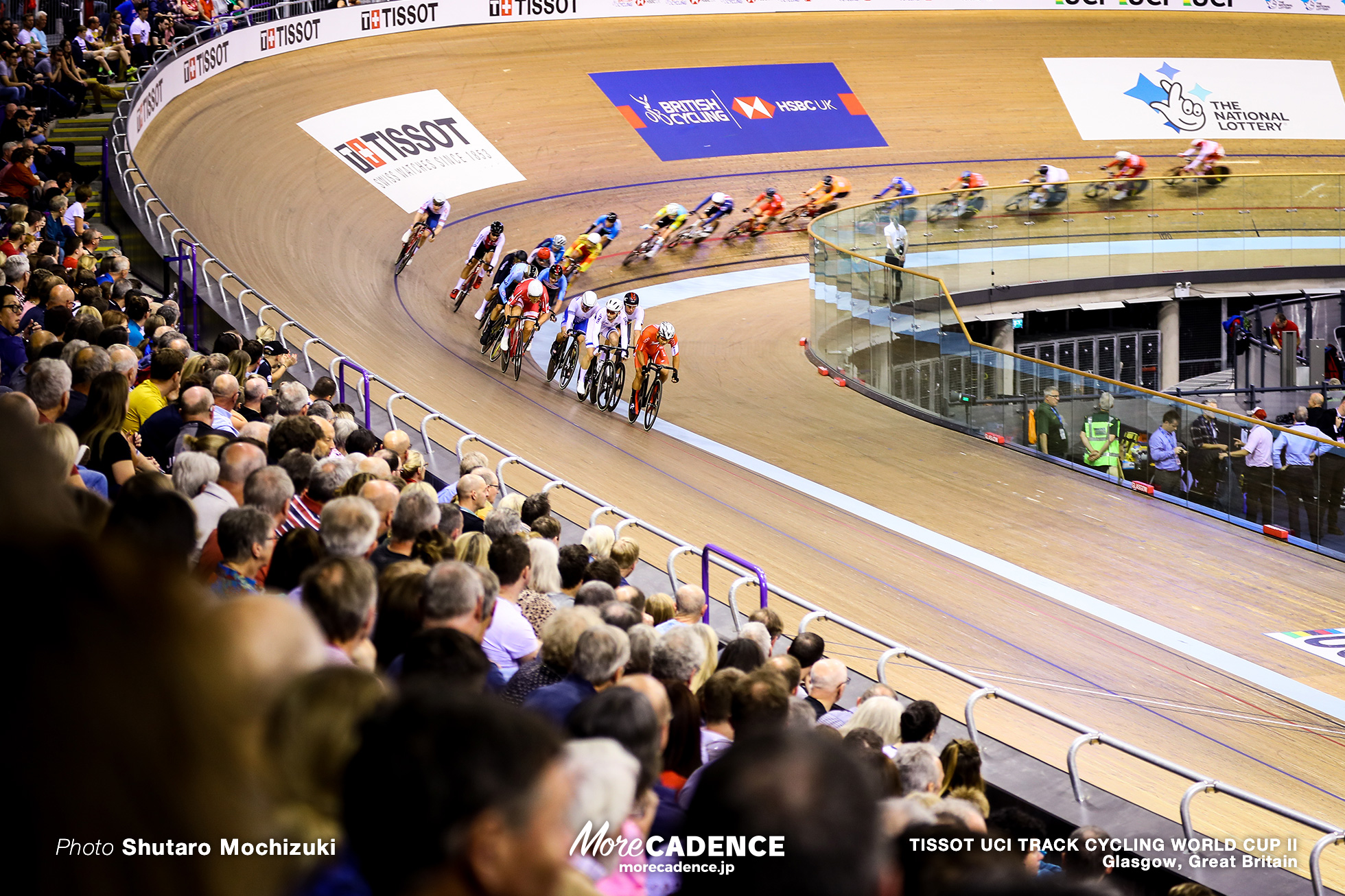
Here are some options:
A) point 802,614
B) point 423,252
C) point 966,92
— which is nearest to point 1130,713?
point 802,614

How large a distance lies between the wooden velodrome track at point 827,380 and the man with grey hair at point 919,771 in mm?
3033

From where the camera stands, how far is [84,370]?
558 centimetres

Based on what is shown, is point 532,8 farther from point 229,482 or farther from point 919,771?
point 919,771

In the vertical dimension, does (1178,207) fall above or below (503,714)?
below

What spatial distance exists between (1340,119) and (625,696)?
29694 millimetres

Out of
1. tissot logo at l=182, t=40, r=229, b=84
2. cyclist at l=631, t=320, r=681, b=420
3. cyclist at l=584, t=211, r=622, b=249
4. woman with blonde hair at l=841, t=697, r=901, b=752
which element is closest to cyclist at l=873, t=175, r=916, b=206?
cyclist at l=584, t=211, r=622, b=249

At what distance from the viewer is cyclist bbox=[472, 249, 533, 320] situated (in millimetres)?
14383

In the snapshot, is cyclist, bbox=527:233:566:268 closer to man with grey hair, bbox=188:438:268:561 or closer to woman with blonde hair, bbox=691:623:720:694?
man with grey hair, bbox=188:438:268:561

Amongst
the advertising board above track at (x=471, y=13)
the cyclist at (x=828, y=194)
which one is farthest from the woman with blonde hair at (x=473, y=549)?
the cyclist at (x=828, y=194)

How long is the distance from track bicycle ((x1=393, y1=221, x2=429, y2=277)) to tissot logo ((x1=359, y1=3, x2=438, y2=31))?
7466 millimetres

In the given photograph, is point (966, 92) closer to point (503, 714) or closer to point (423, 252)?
point (423, 252)

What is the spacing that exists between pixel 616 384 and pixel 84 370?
8.05 meters

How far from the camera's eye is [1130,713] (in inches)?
290

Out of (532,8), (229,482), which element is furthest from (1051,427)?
(532,8)
